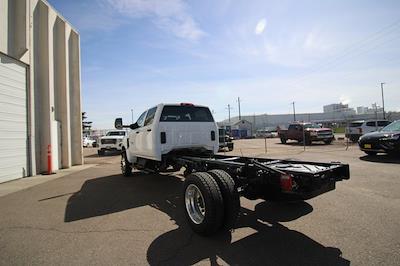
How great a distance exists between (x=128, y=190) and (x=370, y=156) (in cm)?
1090

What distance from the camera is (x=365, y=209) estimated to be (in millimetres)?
5496

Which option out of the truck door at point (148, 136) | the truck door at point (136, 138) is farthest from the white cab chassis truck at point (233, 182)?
the truck door at point (136, 138)

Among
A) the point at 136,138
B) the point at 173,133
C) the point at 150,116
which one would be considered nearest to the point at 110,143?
the point at 136,138

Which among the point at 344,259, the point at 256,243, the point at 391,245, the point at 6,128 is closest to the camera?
the point at 344,259

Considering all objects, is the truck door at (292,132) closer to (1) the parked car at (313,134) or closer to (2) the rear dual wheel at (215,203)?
(1) the parked car at (313,134)

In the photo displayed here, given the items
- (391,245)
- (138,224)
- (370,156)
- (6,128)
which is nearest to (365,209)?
(391,245)

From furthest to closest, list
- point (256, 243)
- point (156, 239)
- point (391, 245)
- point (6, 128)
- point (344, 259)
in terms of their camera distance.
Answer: point (6, 128), point (156, 239), point (256, 243), point (391, 245), point (344, 259)

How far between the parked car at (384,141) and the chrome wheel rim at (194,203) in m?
10.2

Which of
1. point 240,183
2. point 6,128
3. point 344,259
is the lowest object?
point 344,259

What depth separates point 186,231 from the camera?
469 cm

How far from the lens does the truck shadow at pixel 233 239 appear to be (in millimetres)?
3611

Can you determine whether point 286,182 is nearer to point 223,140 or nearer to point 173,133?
point 173,133

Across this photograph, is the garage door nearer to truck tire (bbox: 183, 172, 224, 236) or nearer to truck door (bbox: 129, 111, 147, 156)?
truck door (bbox: 129, 111, 147, 156)

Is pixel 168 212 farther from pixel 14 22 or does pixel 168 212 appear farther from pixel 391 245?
pixel 14 22
